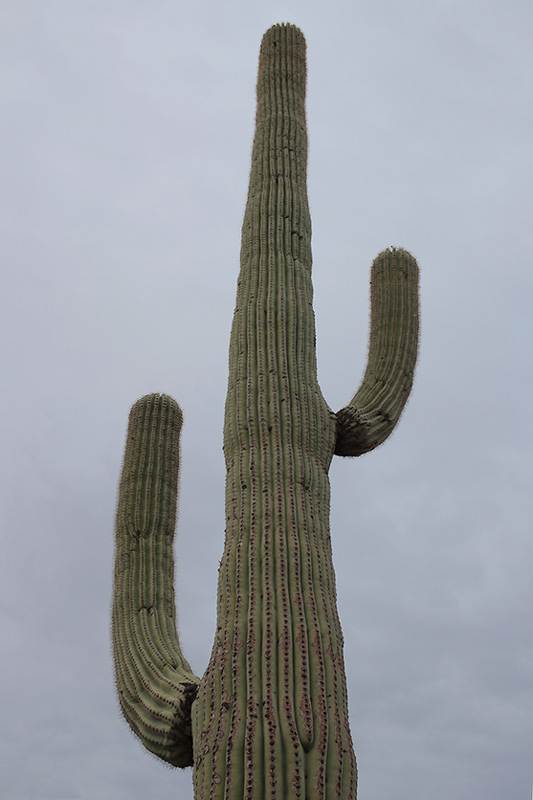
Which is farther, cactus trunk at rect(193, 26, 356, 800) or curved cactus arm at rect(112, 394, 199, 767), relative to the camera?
curved cactus arm at rect(112, 394, 199, 767)

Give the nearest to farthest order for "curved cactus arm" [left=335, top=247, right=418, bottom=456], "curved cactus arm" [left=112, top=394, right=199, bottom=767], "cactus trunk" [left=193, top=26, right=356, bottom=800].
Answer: "cactus trunk" [left=193, top=26, right=356, bottom=800] < "curved cactus arm" [left=112, top=394, right=199, bottom=767] < "curved cactus arm" [left=335, top=247, right=418, bottom=456]

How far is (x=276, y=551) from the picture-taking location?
4141 mm

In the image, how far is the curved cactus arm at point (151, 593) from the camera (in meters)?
4.33

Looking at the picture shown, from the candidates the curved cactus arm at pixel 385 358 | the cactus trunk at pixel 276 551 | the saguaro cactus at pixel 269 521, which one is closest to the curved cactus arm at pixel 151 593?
the saguaro cactus at pixel 269 521

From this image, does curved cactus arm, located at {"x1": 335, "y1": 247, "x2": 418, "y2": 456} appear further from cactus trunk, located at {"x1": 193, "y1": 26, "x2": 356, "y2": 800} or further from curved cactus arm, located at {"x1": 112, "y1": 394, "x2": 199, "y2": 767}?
curved cactus arm, located at {"x1": 112, "y1": 394, "x2": 199, "y2": 767}

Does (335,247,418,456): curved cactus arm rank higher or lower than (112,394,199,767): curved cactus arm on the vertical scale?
higher

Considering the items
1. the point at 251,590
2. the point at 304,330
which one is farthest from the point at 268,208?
the point at 251,590

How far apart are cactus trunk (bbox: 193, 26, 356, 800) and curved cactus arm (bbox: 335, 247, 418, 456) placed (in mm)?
304

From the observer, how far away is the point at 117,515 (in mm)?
5781

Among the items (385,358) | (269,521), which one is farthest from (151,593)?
(385,358)

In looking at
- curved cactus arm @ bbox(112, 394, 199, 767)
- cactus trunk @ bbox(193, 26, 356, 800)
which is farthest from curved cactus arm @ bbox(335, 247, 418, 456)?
curved cactus arm @ bbox(112, 394, 199, 767)

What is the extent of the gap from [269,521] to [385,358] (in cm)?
186

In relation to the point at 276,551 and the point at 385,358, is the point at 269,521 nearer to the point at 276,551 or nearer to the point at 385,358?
the point at 276,551

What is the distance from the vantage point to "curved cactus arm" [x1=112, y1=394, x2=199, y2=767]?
14.2ft
